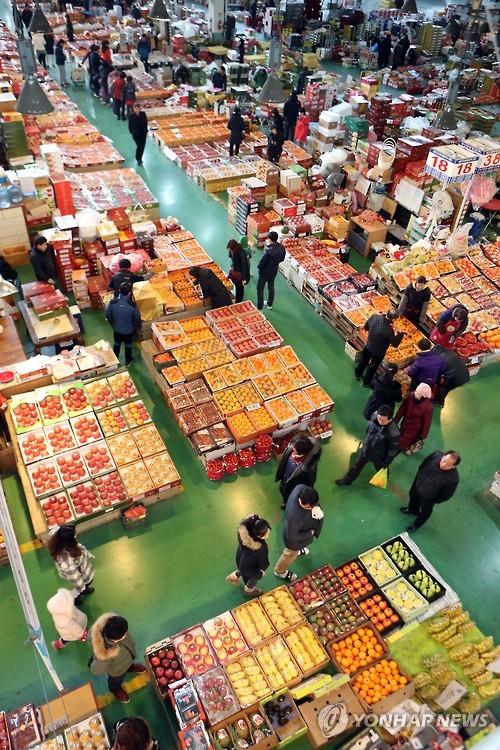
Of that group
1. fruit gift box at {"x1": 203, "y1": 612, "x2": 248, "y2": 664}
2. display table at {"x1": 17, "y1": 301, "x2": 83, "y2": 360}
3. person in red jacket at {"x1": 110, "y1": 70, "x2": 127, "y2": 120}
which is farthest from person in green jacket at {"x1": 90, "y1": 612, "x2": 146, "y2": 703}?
person in red jacket at {"x1": 110, "y1": 70, "x2": 127, "y2": 120}

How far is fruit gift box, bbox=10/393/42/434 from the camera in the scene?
724 cm

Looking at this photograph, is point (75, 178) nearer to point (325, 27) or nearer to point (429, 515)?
point (429, 515)

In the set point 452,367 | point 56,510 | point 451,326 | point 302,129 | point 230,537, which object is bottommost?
point 230,537

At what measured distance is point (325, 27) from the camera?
90.8 feet

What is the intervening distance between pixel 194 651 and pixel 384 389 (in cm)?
420

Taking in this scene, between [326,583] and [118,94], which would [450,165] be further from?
[118,94]

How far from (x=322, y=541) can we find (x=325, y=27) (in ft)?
95.7

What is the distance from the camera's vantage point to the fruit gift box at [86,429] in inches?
285

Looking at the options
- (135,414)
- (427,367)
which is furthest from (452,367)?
(135,414)

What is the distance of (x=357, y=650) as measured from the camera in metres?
5.46

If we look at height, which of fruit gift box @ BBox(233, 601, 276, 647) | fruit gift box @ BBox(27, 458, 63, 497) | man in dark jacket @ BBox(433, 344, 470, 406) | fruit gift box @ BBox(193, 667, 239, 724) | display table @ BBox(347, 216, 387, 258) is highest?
display table @ BBox(347, 216, 387, 258)

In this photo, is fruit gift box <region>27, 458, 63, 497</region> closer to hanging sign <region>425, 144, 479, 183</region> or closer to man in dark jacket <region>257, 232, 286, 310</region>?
man in dark jacket <region>257, 232, 286, 310</region>

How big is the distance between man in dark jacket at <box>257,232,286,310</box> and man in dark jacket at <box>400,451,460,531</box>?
4751 millimetres

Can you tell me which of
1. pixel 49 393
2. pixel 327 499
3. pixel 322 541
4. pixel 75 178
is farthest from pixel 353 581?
pixel 75 178
